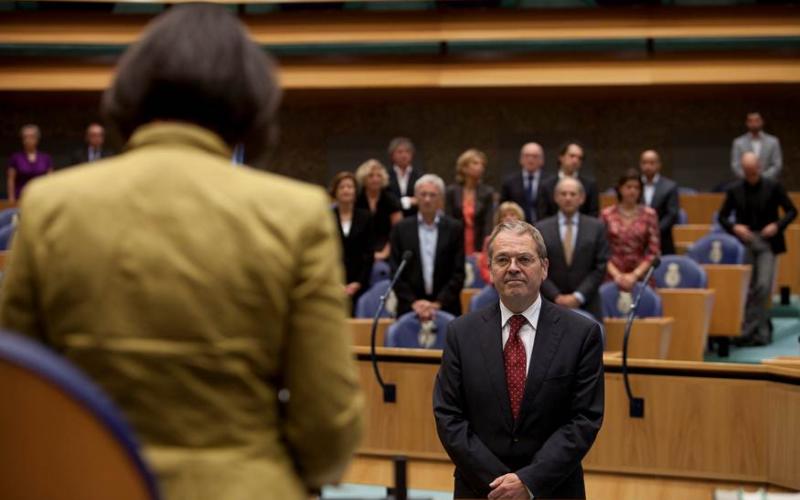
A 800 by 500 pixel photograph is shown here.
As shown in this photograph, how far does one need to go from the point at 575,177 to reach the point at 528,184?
1.63ft

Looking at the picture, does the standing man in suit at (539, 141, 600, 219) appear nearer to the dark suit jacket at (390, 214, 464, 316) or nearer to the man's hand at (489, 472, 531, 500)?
the dark suit jacket at (390, 214, 464, 316)

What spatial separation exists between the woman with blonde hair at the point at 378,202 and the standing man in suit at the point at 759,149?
3.81m

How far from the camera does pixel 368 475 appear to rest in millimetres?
5242

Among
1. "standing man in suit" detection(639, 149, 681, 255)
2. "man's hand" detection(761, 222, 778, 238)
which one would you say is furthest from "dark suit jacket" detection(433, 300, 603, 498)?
"man's hand" detection(761, 222, 778, 238)

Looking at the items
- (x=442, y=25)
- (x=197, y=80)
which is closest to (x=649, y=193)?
(x=442, y=25)

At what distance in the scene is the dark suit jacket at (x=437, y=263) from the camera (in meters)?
6.43

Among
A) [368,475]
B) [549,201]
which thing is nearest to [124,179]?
[368,475]

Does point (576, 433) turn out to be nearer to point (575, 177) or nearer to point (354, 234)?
point (354, 234)

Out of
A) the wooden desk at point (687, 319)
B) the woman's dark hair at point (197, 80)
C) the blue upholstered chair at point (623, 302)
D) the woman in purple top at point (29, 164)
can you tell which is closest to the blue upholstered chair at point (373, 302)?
the blue upholstered chair at point (623, 302)

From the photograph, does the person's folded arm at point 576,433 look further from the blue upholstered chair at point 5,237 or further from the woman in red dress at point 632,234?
the blue upholstered chair at point 5,237

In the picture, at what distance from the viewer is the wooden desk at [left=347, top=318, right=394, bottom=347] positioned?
6.24m

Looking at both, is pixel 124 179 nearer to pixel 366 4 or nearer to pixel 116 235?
pixel 116 235

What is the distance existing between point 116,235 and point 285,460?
0.31 metres

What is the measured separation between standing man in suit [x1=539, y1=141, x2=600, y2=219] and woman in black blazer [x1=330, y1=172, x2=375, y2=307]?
145 centimetres
